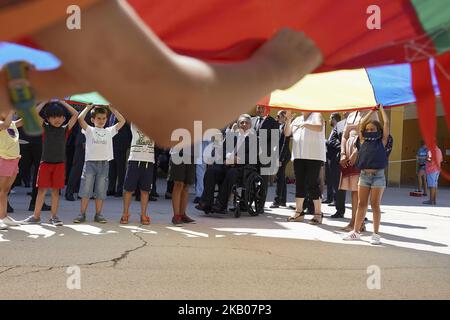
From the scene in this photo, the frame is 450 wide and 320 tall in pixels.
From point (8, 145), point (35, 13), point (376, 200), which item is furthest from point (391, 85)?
point (8, 145)

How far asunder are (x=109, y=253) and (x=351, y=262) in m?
2.13

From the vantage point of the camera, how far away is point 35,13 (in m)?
0.82

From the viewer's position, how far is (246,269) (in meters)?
3.86

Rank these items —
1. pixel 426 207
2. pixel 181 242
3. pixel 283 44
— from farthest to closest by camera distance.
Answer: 1. pixel 426 207
2. pixel 181 242
3. pixel 283 44

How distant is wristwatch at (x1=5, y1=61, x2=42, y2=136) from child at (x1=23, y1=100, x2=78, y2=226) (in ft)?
16.6

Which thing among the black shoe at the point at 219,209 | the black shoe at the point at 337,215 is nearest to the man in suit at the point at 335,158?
the black shoe at the point at 337,215

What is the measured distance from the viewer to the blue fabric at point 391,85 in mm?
2040

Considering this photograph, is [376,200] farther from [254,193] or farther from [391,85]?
[391,85]

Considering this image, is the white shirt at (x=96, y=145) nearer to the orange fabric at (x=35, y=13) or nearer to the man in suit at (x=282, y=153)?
the man in suit at (x=282, y=153)

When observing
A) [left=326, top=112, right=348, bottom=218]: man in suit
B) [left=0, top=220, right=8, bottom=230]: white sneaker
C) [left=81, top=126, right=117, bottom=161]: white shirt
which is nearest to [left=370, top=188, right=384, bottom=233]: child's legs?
[left=326, top=112, right=348, bottom=218]: man in suit

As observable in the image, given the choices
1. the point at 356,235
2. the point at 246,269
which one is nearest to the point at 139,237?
the point at 246,269

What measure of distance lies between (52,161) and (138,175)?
1049mm

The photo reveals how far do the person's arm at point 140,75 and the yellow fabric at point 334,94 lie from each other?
1466 millimetres

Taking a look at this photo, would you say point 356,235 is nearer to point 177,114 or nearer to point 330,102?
point 330,102
